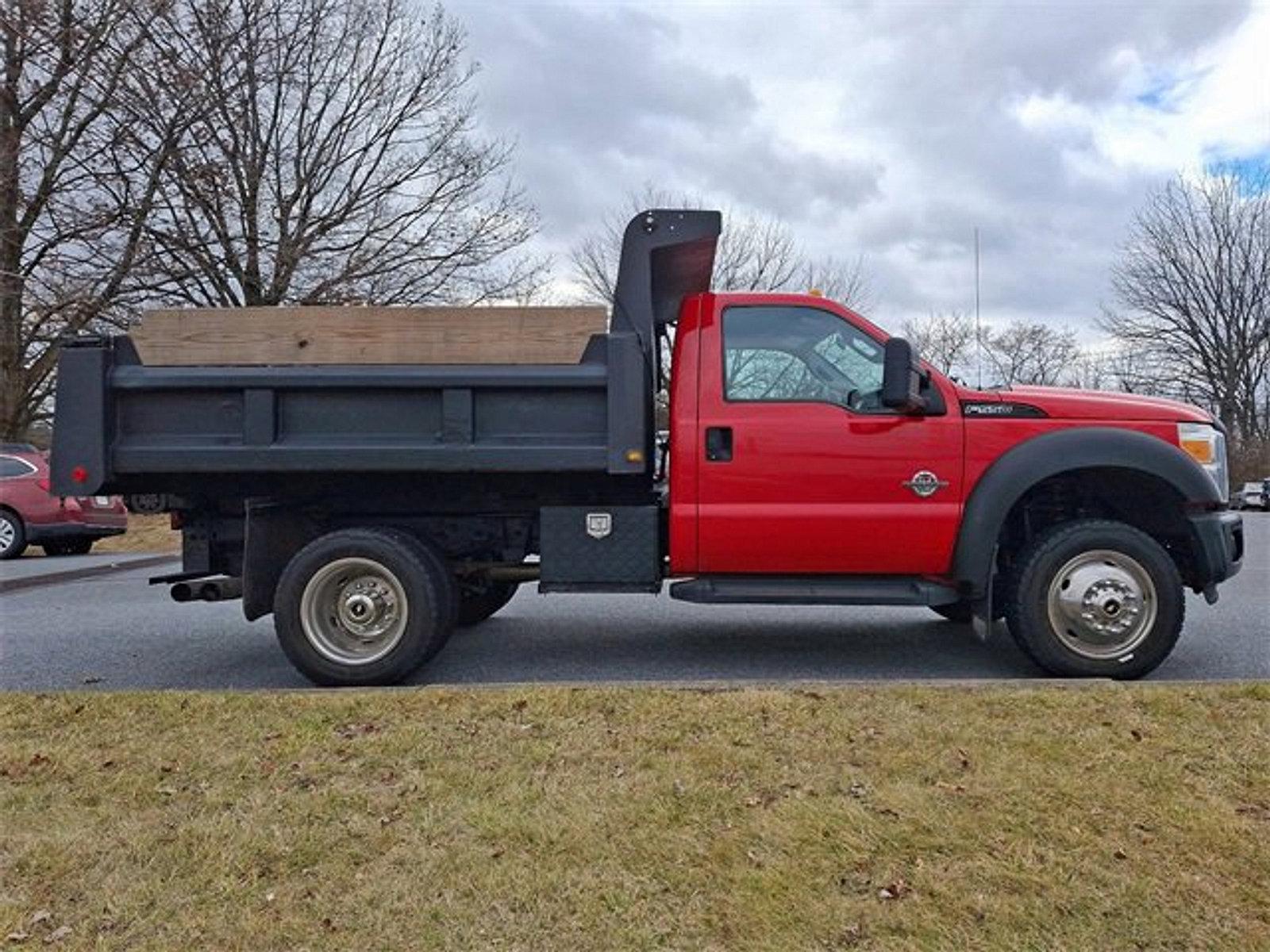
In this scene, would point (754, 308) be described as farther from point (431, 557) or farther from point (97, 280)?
point (97, 280)

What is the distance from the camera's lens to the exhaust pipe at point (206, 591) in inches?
198

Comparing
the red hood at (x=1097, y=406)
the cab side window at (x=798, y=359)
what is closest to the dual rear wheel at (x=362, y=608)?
the cab side window at (x=798, y=359)

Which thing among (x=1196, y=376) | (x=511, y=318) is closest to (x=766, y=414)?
(x=511, y=318)

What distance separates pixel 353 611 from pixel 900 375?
3133 mm

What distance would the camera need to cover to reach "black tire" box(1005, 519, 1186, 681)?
4656 millimetres

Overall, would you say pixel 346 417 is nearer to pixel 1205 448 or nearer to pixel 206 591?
pixel 206 591

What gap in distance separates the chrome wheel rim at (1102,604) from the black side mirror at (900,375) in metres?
1.21

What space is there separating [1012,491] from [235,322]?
4.08 meters

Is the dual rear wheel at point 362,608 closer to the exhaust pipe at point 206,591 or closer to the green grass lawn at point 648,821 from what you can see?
the exhaust pipe at point 206,591

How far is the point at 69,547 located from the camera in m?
13.7

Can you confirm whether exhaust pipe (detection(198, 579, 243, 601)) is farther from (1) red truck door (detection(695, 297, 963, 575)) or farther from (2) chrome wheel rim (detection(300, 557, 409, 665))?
(1) red truck door (detection(695, 297, 963, 575))

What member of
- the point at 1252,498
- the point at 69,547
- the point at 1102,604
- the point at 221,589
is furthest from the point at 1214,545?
the point at 1252,498

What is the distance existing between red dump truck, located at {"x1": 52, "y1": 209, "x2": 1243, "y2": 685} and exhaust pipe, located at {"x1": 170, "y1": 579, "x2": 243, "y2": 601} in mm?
24

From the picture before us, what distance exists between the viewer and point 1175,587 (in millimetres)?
4633
